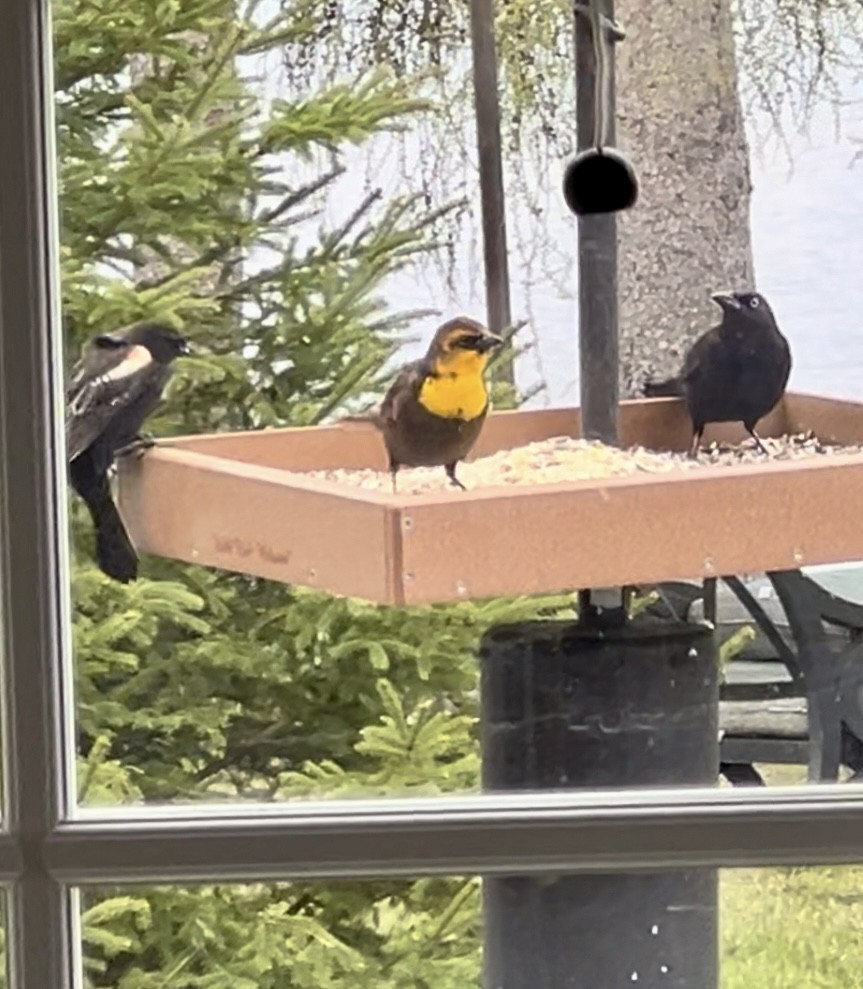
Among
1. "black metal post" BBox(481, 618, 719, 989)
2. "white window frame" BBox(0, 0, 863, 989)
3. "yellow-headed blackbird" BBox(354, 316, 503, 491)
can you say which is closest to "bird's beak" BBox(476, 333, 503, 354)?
"yellow-headed blackbird" BBox(354, 316, 503, 491)

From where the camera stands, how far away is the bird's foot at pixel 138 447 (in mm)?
1390

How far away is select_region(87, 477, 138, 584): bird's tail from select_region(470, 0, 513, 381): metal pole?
36 centimetres

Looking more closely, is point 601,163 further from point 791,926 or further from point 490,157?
point 791,926

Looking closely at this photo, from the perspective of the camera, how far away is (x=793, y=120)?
55.0 inches

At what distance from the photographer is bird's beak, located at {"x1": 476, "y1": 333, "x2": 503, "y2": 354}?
4.58 feet

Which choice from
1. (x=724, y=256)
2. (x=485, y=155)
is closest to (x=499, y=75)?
(x=485, y=155)

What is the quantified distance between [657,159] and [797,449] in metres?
0.27

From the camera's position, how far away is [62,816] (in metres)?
1.34

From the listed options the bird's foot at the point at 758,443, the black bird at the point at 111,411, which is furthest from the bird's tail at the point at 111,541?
the bird's foot at the point at 758,443

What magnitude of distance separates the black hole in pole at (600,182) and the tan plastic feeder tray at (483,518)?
0.20 metres

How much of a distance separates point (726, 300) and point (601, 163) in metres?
0.16

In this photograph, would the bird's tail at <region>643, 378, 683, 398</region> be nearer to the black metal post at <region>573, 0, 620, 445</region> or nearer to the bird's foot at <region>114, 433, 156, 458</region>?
the black metal post at <region>573, 0, 620, 445</region>

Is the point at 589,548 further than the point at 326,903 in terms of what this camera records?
No

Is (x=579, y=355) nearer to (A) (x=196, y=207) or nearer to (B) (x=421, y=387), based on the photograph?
(B) (x=421, y=387)
